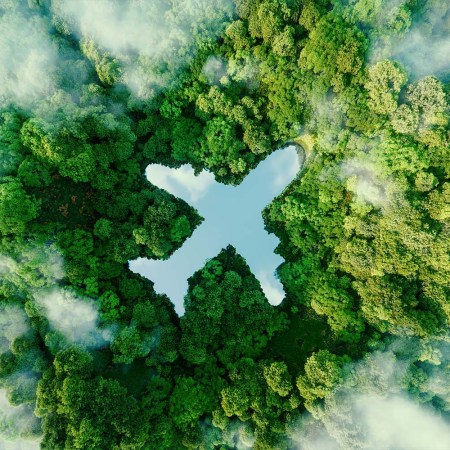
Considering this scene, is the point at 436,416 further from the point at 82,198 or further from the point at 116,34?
the point at 116,34

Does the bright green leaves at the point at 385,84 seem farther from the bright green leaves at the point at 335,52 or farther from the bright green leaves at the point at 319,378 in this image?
the bright green leaves at the point at 319,378

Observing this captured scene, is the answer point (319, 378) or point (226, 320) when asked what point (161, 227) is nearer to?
point (226, 320)

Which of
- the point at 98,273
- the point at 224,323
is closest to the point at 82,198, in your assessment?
the point at 98,273

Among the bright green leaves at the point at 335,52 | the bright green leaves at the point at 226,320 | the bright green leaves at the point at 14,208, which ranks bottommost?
the bright green leaves at the point at 14,208

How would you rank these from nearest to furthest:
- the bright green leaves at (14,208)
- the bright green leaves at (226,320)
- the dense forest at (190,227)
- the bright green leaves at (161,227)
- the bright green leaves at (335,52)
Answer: the bright green leaves at (14,208)
the dense forest at (190,227)
the bright green leaves at (335,52)
the bright green leaves at (226,320)
the bright green leaves at (161,227)

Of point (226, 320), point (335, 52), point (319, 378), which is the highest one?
point (335, 52)

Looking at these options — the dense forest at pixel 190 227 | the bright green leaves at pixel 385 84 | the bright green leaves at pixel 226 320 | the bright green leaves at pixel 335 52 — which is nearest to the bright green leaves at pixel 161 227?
the dense forest at pixel 190 227

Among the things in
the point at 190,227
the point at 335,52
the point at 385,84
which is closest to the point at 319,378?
the point at 190,227

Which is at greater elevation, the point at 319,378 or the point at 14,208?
the point at 319,378

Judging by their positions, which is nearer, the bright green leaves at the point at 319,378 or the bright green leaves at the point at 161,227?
the bright green leaves at the point at 319,378

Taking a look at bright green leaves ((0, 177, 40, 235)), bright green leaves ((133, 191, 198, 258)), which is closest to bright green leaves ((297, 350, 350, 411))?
bright green leaves ((133, 191, 198, 258))
